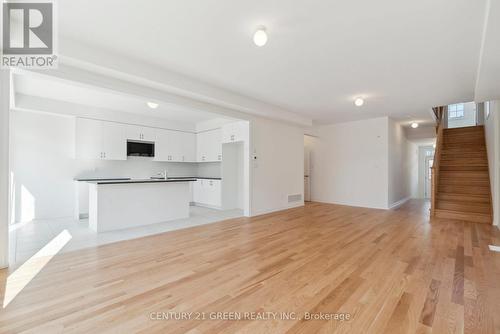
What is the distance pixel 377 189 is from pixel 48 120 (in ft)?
28.4

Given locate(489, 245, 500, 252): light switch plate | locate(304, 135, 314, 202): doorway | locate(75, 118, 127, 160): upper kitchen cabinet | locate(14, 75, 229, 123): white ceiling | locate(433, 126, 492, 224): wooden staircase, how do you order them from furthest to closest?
locate(304, 135, 314, 202): doorway
locate(75, 118, 127, 160): upper kitchen cabinet
locate(433, 126, 492, 224): wooden staircase
locate(14, 75, 229, 123): white ceiling
locate(489, 245, 500, 252): light switch plate

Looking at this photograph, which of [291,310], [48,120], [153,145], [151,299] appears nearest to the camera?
[291,310]

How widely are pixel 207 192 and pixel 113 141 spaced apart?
282 centimetres

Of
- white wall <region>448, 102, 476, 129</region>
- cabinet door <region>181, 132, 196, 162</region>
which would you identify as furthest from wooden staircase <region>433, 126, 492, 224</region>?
cabinet door <region>181, 132, 196, 162</region>

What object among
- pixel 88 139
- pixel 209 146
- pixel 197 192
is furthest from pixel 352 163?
pixel 88 139

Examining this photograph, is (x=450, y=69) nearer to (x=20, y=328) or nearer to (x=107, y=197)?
(x=20, y=328)

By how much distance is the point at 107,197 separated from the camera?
4.02 m

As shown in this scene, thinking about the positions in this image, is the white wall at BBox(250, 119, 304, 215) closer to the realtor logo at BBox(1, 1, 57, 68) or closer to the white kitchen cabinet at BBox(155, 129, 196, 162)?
the white kitchen cabinet at BBox(155, 129, 196, 162)

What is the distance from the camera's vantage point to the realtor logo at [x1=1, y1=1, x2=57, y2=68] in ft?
7.00

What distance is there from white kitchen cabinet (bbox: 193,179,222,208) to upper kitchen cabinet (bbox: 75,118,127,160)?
2.23 m

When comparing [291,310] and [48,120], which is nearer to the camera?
[291,310]

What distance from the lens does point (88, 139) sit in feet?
17.3

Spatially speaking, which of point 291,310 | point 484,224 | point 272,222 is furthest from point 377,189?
point 291,310

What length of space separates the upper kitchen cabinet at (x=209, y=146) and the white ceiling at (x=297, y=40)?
2537 millimetres
